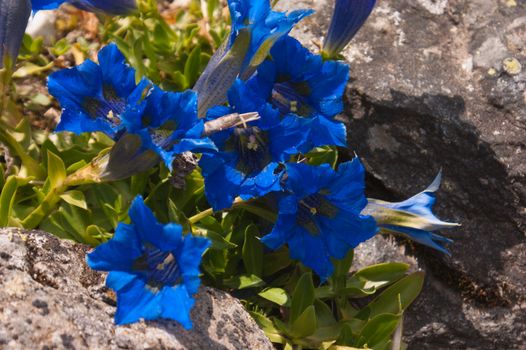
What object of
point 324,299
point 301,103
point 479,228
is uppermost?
point 301,103

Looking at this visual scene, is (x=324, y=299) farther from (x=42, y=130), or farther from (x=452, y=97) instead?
(x=42, y=130)

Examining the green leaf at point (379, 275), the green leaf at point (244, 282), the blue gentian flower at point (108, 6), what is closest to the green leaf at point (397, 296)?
the green leaf at point (379, 275)

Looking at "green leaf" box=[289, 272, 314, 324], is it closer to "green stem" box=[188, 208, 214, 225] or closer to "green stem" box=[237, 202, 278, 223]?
"green stem" box=[237, 202, 278, 223]

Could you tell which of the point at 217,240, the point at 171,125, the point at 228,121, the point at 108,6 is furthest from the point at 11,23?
the point at 217,240

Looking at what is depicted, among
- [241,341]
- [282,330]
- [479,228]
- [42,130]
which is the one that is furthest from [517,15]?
[42,130]

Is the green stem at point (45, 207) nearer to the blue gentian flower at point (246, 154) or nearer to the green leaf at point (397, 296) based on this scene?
the blue gentian flower at point (246, 154)
